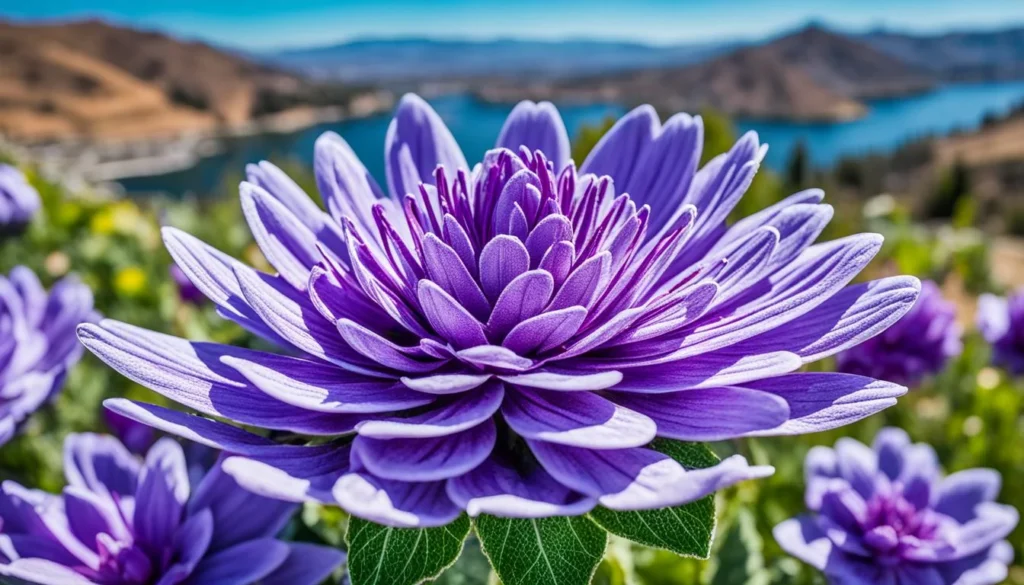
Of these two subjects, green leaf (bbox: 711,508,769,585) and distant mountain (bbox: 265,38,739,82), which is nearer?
green leaf (bbox: 711,508,769,585)

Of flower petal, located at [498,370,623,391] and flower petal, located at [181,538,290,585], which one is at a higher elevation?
flower petal, located at [498,370,623,391]

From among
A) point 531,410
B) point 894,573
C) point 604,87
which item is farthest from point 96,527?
point 604,87

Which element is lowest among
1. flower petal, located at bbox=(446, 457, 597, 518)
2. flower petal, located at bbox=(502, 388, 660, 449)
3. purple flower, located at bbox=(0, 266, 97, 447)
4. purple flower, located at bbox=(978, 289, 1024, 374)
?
purple flower, located at bbox=(978, 289, 1024, 374)

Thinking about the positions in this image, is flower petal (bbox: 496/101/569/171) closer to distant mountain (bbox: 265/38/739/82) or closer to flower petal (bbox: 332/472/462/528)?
flower petal (bbox: 332/472/462/528)

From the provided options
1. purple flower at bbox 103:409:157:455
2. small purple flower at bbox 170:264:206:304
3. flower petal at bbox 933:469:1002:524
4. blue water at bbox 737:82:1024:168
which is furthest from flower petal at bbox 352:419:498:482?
blue water at bbox 737:82:1024:168

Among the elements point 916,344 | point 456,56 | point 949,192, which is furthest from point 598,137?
point 456,56

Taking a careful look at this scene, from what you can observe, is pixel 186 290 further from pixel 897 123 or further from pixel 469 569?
pixel 897 123

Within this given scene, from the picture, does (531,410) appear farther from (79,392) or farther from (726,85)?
(726,85)
